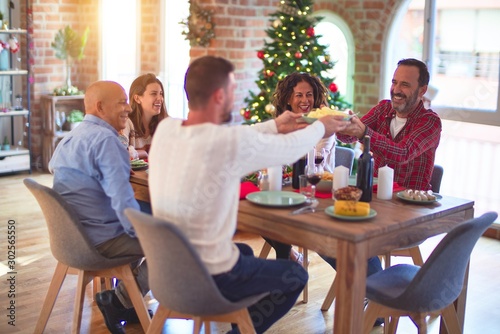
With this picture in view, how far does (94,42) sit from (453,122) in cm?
419

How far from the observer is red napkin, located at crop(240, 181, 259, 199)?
304 centimetres

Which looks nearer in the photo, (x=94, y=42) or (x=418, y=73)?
(x=418, y=73)

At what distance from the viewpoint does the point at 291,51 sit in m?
5.52

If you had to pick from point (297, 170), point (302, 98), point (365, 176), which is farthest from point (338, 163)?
point (365, 176)

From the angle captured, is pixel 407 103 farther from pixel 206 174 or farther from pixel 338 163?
pixel 206 174

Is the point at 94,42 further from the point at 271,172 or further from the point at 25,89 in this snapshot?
the point at 271,172

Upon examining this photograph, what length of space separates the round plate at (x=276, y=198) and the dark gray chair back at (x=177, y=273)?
1.44 feet

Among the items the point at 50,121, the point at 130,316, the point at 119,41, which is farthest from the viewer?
the point at 119,41

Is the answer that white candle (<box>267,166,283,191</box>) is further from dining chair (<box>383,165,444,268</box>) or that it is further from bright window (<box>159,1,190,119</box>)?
bright window (<box>159,1,190,119</box>)

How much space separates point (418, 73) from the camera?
368 centimetres

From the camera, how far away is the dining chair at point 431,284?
260cm

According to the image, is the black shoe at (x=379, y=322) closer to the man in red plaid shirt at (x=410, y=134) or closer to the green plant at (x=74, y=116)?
the man in red plaid shirt at (x=410, y=134)

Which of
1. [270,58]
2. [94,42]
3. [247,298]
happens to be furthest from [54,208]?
[94,42]

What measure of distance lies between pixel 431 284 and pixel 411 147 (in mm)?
1030
